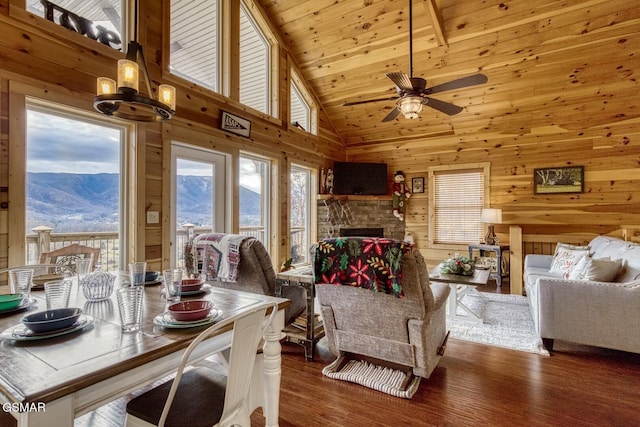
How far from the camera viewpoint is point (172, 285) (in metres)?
1.59

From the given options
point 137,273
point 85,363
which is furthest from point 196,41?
point 85,363

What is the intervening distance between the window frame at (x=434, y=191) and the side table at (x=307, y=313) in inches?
165

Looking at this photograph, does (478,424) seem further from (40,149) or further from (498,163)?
(498,163)

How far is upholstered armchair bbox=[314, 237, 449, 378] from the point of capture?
2143mm

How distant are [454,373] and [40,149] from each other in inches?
154

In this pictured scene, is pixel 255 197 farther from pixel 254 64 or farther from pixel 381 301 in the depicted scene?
pixel 381 301

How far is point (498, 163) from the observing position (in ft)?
19.4

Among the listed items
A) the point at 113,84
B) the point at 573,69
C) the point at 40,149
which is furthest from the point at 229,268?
the point at 573,69

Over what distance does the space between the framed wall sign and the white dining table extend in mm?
3147

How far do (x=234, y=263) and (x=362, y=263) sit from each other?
3.68ft

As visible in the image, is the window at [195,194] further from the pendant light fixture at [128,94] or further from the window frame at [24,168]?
the pendant light fixture at [128,94]

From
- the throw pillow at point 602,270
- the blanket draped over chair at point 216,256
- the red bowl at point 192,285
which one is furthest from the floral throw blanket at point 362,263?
the throw pillow at point 602,270

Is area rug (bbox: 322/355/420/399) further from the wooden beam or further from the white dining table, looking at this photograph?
the wooden beam

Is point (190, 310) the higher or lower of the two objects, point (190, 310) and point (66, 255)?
the lower
